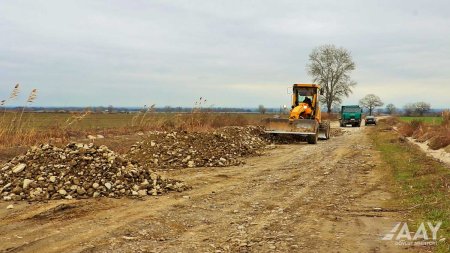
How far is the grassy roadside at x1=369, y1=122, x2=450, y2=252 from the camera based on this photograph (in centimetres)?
662

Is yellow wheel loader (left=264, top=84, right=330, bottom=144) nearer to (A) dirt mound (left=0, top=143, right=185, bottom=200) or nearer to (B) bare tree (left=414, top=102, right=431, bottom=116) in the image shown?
(A) dirt mound (left=0, top=143, right=185, bottom=200)

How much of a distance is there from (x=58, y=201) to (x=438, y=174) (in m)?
9.04

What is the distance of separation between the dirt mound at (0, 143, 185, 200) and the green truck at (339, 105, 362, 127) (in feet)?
145

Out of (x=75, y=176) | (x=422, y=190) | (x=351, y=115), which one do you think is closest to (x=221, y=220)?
(x=75, y=176)

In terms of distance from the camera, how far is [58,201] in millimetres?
7824

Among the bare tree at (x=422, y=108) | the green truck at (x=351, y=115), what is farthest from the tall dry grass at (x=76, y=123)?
the bare tree at (x=422, y=108)

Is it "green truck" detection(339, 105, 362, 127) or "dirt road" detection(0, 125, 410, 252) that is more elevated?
"green truck" detection(339, 105, 362, 127)

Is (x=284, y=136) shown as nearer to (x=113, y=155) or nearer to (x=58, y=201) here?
(x=113, y=155)

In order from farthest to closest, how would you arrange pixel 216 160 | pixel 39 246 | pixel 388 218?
pixel 216 160 < pixel 388 218 < pixel 39 246

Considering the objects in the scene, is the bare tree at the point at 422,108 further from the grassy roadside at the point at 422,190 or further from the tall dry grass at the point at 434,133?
the grassy roadside at the point at 422,190

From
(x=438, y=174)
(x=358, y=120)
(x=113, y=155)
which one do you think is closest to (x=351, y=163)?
(x=438, y=174)
